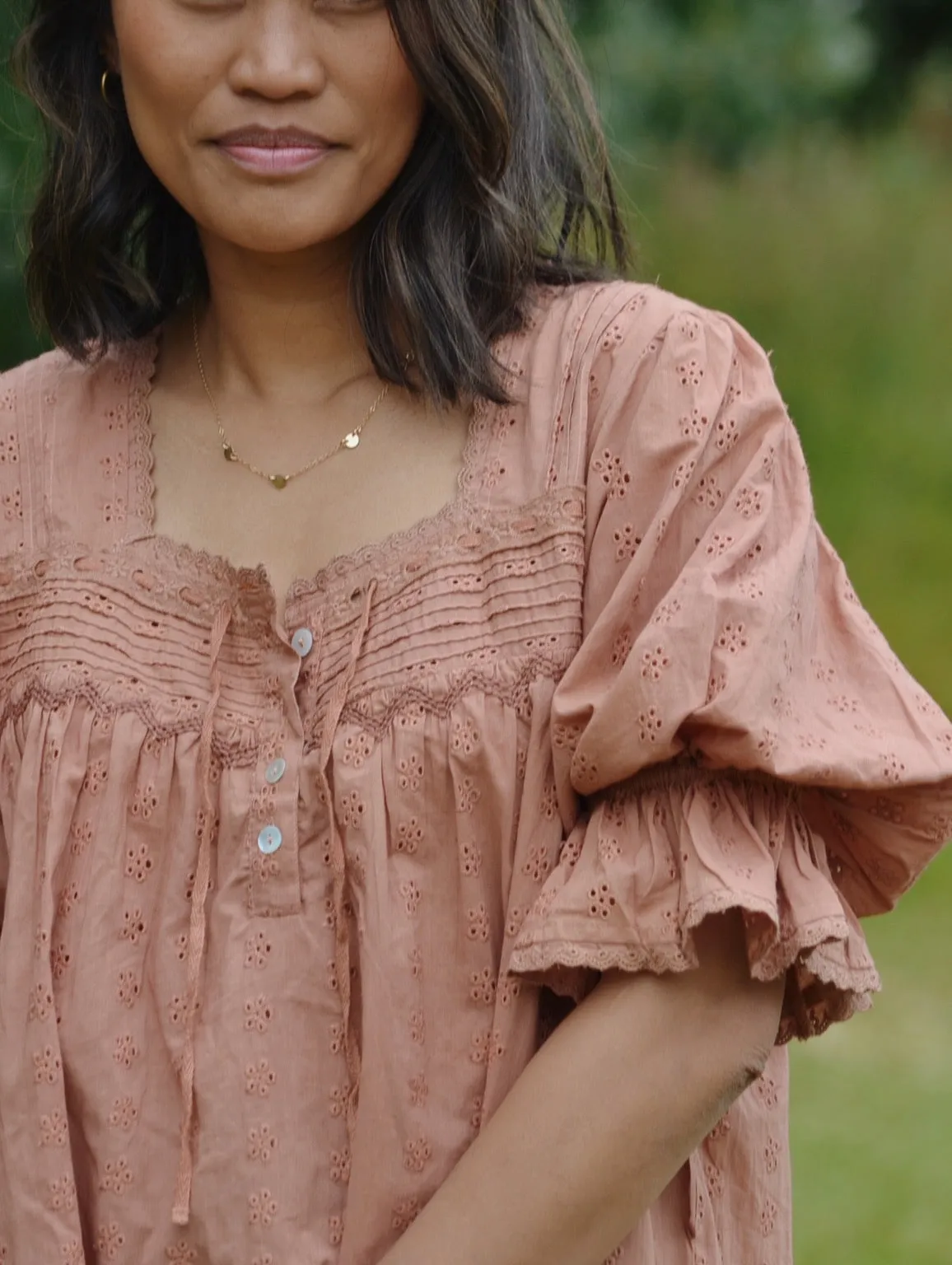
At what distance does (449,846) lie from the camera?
4.47ft

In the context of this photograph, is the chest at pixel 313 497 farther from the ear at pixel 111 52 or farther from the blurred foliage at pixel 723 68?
the blurred foliage at pixel 723 68

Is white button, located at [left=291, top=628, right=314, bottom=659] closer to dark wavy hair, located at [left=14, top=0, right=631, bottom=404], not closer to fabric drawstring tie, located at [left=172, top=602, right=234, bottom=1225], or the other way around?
fabric drawstring tie, located at [left=172, top=602, right=234, bottom=1225]

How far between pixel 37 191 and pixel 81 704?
518 millimetres

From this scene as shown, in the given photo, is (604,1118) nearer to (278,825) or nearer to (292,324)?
(278,825)

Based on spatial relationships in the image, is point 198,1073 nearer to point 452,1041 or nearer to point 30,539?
point 452,1041

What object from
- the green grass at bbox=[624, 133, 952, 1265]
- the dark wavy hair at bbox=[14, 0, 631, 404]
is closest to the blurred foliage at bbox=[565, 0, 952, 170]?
the green grass at bbox=[624, 133, 952, 1265]

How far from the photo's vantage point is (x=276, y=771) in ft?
4.56

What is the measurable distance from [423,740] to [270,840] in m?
0.13

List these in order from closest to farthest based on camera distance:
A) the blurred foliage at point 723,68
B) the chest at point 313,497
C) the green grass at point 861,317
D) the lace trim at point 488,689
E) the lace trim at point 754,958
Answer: the lace trim at point 754,958 < the lace trim at point 488,689 < the chest at point 313,497 < the blurred foliage at point 723,68 < the green grass at point 861,317

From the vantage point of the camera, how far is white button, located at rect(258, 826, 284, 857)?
4.52ft

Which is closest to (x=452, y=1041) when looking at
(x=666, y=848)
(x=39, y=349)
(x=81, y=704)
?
(x=666, y=848)

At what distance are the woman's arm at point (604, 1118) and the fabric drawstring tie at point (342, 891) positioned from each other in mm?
121

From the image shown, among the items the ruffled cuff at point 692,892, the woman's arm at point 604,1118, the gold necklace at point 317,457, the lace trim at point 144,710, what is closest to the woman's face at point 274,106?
the gold necklace at point 317,457

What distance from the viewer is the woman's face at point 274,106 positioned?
140cm
